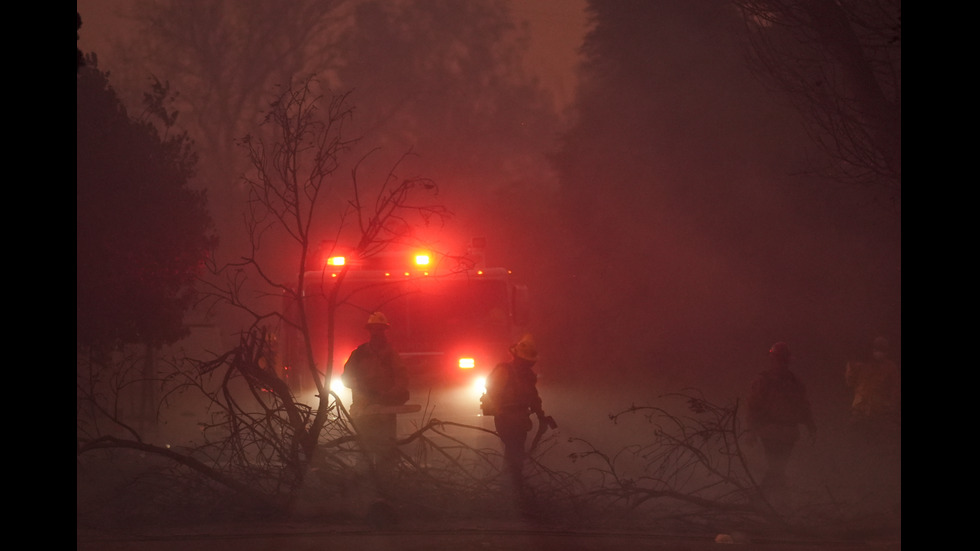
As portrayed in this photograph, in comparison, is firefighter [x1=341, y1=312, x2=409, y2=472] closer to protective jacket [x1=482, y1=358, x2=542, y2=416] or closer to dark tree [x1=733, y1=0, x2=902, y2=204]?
protective jacket [x1=482, y1=358, x2=542, y2=416]

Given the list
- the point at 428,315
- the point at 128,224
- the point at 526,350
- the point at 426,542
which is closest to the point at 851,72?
the point at 526,350

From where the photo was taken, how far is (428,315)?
49.0ft

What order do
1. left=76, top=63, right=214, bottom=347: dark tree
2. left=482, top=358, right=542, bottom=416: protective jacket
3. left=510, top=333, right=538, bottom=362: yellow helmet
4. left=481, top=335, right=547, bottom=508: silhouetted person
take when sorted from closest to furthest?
left=481, top=335, right=547, bottom=508: silhouetted person → left=482, top=358, right=542, bottom=416: protective jacket → left=510, top=333, right=538, bottom=362: yellow helmet → left=76, top=63, right=214, bottom=347: dark tree

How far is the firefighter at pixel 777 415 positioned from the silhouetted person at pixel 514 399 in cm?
196

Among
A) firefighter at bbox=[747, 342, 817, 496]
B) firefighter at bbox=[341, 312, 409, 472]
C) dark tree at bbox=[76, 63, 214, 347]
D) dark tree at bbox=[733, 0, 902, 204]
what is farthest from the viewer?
dark tree at bbox=[76, 63, 214, 347]

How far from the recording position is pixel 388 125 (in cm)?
3450

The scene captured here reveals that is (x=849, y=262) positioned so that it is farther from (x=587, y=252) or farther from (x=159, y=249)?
(x=159, y=249)

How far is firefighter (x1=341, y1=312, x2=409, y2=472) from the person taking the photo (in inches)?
378

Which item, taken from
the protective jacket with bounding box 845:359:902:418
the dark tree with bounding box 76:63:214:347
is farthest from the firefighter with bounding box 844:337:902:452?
the dark tree with bounding box 76:63:214:347

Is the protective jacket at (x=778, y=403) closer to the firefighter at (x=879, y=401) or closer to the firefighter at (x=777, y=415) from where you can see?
the firefighter at (x=777, y=415)

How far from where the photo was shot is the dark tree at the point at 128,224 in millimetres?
14656

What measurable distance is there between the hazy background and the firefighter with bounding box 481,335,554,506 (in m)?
6.70

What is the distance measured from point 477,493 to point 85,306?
728 cm

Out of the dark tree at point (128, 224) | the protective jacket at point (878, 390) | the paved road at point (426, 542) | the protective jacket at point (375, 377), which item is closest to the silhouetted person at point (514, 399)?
the protective jacket at point (375, 377)
